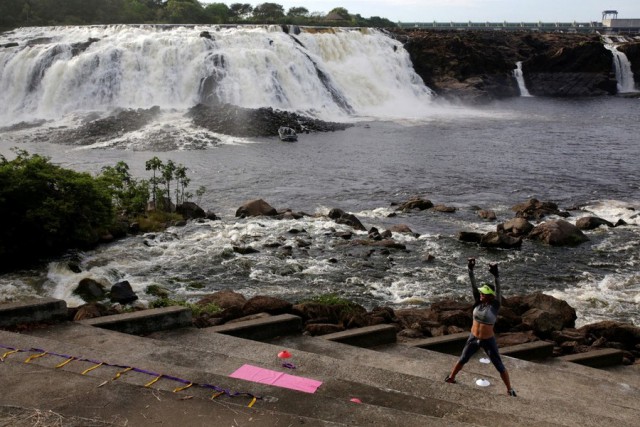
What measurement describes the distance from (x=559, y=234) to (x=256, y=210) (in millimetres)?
9984

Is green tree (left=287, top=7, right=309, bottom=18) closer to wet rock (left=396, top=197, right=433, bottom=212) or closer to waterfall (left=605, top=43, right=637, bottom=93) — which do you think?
waterfall (left=605, top=43, right=637, bottom=93)

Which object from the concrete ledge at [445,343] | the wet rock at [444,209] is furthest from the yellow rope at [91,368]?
the wet rock at [444,209]

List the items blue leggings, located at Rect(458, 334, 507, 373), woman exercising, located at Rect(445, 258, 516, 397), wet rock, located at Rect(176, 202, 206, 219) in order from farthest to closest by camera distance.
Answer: wet rock, located at Rect(176, 202, 206, 219)
blue leggings, located at Rect(458, 334, 507, 373)
woman exercising, located at Rect(445, 258, 516, 397)

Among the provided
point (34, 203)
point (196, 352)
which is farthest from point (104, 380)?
point (34, 203)

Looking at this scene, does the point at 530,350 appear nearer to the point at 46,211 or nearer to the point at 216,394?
the point at 216,394

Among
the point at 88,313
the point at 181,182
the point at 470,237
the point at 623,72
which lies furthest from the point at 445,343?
the point at 623,72

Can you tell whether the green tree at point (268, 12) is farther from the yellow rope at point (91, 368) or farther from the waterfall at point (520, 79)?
the yellow rope at point (91, 368)

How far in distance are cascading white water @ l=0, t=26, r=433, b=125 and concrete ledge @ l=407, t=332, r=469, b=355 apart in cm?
3309

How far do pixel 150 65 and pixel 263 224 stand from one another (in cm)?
2674

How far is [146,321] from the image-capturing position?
32.8ft

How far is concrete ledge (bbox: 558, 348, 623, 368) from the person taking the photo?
11.1 meters

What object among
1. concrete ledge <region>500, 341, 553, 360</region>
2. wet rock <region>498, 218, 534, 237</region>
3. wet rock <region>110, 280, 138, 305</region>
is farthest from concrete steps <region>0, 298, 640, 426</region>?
wet rock <region>498, 218, 534, 237</region>

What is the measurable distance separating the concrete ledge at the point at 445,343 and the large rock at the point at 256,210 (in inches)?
465

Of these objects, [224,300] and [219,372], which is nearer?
[219,372]
